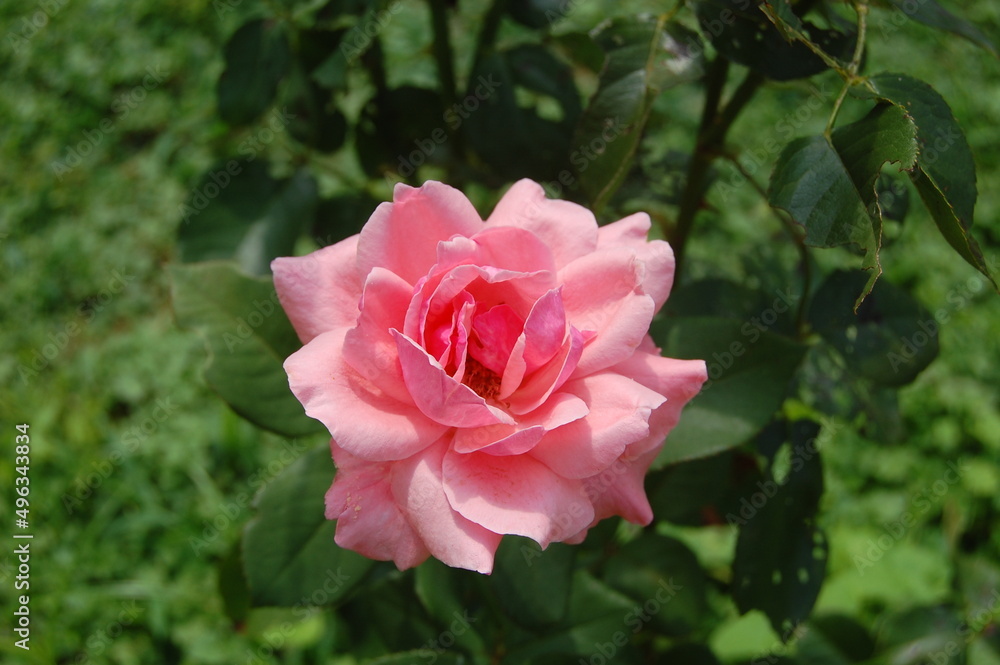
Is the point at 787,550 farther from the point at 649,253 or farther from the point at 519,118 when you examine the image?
the point at 519,118

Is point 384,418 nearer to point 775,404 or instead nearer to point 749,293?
point 775,404

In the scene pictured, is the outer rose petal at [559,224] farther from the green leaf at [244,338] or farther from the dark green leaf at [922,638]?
the dark green leaf at [922,638]

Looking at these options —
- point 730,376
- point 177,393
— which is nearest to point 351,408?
point 730,376

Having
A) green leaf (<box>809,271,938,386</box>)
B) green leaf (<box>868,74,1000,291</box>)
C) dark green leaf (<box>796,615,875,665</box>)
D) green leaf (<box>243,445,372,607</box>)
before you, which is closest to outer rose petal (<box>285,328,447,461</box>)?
green leaf (<box>243,445,372,607</box>)

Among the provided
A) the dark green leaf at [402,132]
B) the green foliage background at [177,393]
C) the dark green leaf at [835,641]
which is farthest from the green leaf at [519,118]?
the dark green leaf at [835,641]

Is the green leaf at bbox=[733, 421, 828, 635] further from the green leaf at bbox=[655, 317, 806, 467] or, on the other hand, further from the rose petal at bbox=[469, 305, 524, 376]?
the rose petal at bbox=[469, 305, 524, 376]

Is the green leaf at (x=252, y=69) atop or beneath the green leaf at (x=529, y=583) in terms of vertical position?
atop
